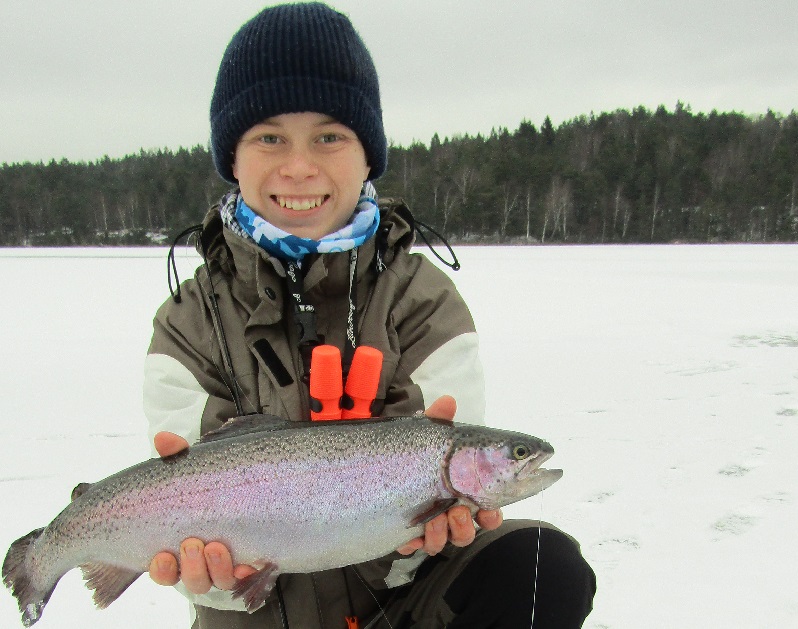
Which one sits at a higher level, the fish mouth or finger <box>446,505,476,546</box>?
the fish mouth

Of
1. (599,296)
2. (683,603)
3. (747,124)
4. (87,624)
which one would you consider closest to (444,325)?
(683,603)

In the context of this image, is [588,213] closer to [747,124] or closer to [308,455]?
[747,124]

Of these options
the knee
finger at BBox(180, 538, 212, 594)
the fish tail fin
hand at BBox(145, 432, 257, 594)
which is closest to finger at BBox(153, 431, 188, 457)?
hand at BBox(145, 432, 257, 594)

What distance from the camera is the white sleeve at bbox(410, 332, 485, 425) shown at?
84.0 inches

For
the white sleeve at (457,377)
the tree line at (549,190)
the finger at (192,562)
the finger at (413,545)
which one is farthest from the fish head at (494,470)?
the tree line at (549,190)

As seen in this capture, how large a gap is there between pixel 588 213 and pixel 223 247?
57.2 m

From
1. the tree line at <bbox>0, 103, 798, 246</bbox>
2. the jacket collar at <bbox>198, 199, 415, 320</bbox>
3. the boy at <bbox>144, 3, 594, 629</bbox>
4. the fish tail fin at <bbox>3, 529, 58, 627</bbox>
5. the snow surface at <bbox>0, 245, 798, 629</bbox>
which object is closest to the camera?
the fish tail fin at <bbox>3, 529, 58, 627</bbox>

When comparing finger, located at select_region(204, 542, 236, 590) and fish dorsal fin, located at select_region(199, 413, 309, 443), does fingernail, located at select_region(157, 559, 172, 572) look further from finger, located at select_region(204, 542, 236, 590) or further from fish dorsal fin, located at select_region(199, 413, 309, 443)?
fish dorsal fin, located at select_region(199, 413, 309, 443)

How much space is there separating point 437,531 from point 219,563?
609 millimetres

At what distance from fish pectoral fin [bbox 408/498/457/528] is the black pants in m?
0.30

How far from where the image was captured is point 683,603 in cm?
253

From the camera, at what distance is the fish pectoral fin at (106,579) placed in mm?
1845

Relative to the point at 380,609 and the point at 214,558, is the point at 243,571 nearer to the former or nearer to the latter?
the point at 214,558

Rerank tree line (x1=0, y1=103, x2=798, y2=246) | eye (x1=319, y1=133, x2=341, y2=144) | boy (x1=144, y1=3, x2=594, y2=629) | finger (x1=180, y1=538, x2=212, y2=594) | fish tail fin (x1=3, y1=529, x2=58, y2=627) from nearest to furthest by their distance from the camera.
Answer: finger (x1=180, y1=538, x2=212, y2=594) < fish tail fin (x1=3, y1=529, x2=58, y2=627) < boy (x1=144, y1=3, x2=594, y2=629) < eye (x1=319, y1=133, x2=341, y2=144) < tree line (x1=0, y1=103, x2=798, y2=246)
